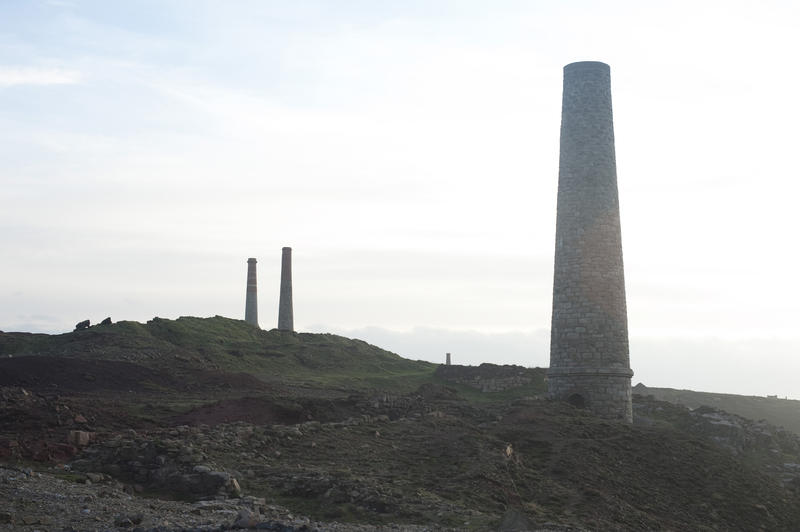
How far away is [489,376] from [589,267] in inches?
653

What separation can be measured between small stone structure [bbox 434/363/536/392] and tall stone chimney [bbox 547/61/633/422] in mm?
13156

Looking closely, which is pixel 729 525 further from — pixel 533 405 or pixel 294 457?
pixel 294 457

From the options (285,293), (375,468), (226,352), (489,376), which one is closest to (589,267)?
(375,468)

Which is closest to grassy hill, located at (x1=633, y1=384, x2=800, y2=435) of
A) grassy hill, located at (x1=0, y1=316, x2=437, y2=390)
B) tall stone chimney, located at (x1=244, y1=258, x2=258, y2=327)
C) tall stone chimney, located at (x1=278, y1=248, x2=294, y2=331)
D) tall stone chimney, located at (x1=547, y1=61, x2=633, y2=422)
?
grassy hill, located at (x1=0, y1=316, x2=437, y2=390)

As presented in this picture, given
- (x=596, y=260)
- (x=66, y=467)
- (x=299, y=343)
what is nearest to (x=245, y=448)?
(x=66, y=467)

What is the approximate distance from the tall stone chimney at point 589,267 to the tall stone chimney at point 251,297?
40755 millimetres

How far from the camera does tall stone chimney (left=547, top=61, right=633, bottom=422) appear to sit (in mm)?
27391

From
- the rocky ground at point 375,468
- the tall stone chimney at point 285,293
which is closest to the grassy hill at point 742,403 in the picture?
the rocky ground at point 375,468

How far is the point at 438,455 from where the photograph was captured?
796 inches

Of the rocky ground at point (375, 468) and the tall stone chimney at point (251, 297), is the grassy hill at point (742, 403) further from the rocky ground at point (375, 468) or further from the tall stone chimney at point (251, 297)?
the tall stone chimney at point (251, 297)

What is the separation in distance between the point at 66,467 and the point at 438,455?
831cm

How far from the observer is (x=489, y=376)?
4294 centimetres

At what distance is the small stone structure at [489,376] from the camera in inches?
1630

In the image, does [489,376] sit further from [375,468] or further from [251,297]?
[251,297]
